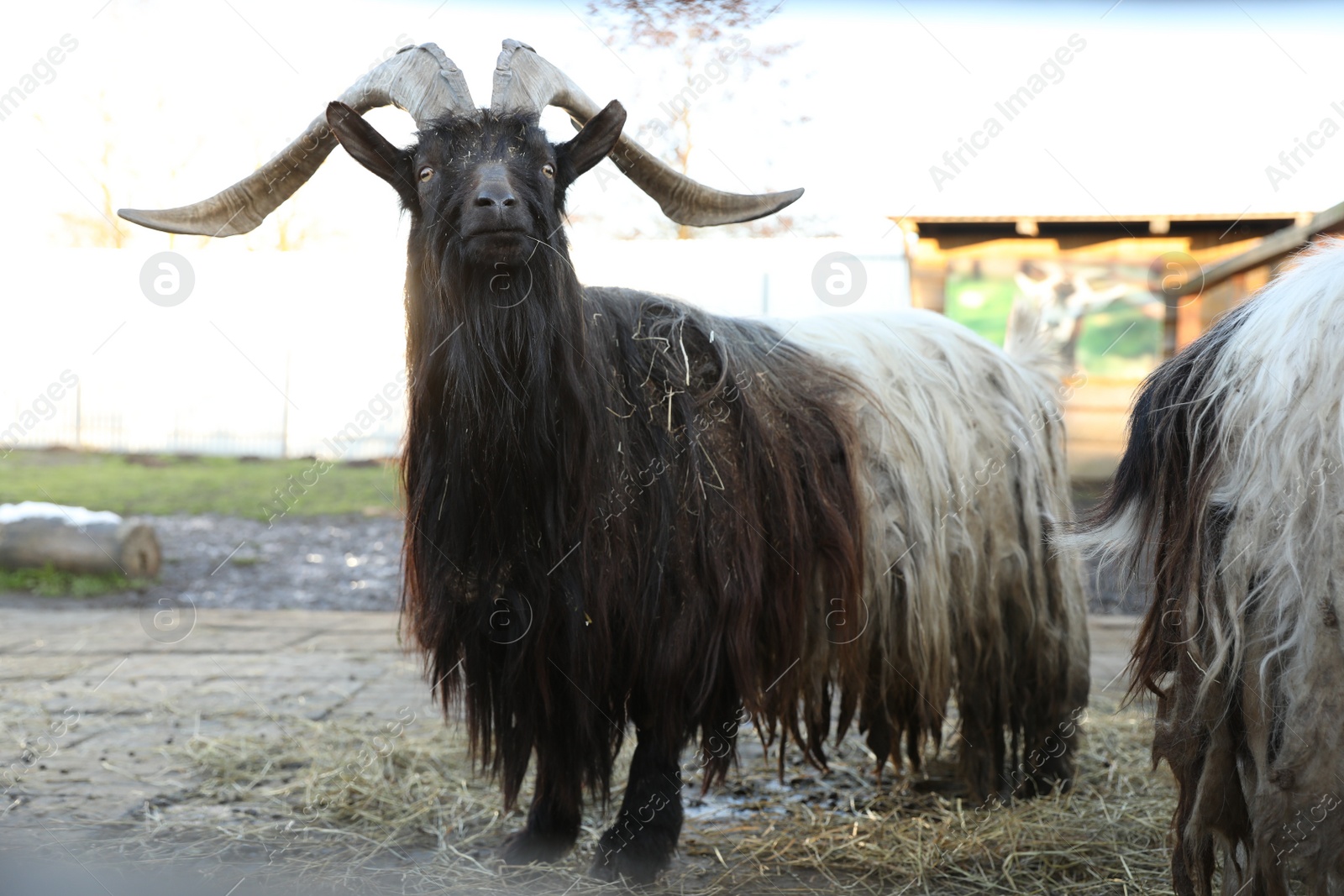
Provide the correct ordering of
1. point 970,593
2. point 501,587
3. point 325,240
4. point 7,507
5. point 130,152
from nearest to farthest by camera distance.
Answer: point 501,587 < point 970,593 < point 130,152 < point 7,507 < point 325,240

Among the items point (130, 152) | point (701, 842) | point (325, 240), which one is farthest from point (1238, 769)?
point (325, 240)

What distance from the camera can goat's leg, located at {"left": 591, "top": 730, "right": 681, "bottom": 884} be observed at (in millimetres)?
3109

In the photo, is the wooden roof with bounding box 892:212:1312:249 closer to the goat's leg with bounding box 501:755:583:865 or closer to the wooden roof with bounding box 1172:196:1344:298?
the wooden roof with bounding box 1172:196:1344:298

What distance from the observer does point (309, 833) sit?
11.5ft

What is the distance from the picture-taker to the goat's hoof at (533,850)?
3250 mm

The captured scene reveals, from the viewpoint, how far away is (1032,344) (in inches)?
184

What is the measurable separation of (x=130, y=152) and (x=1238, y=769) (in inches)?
330

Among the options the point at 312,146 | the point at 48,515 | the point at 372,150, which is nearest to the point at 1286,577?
the point at 372,150

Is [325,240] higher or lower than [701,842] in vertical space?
A: higher

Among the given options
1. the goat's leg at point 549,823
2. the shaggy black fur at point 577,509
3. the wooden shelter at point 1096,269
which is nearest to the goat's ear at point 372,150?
the shaggy black fur at point 577,509

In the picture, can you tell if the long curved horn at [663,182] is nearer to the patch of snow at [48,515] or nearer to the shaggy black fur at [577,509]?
the shaggy black fur at [577,509]

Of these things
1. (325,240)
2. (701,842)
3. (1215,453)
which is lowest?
(701,842)

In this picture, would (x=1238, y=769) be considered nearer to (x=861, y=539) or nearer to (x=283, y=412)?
(x=861, y=539)

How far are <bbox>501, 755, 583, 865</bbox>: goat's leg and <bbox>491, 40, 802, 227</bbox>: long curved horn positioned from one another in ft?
6.45
